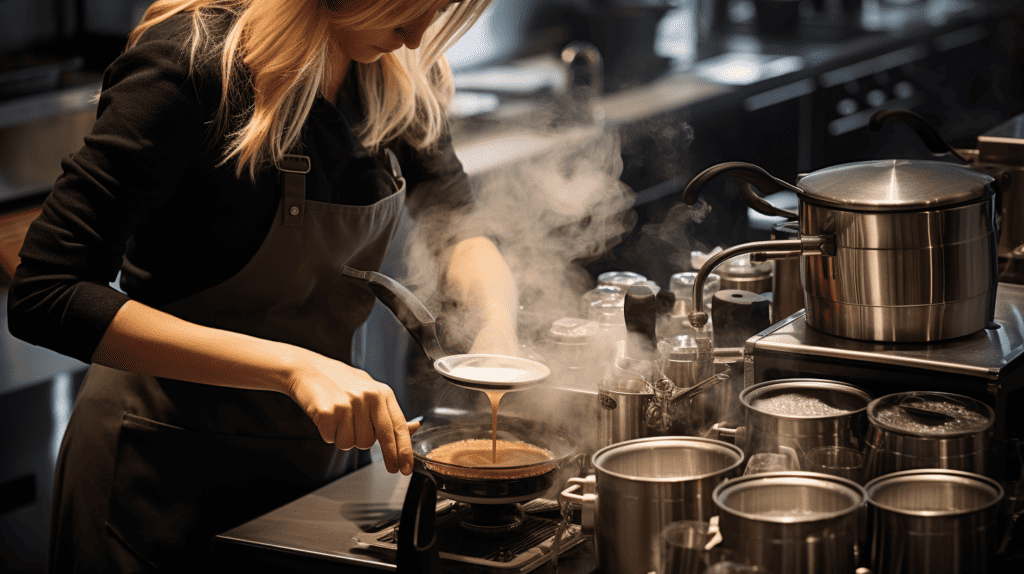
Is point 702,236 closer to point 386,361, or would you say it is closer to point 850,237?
point 386,361

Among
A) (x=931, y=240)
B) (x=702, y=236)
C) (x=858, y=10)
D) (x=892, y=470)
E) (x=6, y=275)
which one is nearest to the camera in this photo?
(x=892, y=470)

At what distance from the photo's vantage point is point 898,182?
130 cm

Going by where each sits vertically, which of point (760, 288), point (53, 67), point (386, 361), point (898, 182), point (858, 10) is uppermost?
point (858, 10)

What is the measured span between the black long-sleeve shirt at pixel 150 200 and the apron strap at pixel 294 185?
2 centimetres

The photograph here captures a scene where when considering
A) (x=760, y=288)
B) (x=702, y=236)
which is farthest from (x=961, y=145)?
(x=702, y=236)

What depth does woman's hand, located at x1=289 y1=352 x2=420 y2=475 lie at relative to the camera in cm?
124

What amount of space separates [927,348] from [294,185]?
0.97m

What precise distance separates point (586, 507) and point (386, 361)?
225 centimetres

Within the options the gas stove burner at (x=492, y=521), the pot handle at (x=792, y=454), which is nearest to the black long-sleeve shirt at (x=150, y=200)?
the gas stove burner at (x=492, y=521)

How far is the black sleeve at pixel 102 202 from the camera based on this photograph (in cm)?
133

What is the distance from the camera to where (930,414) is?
1.15 metres

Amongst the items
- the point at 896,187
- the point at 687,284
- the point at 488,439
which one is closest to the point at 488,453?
the point at 488,439

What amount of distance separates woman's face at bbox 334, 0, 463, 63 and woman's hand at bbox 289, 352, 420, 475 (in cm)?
51

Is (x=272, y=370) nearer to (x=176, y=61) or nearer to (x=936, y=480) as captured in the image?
(x=176, y=61)
